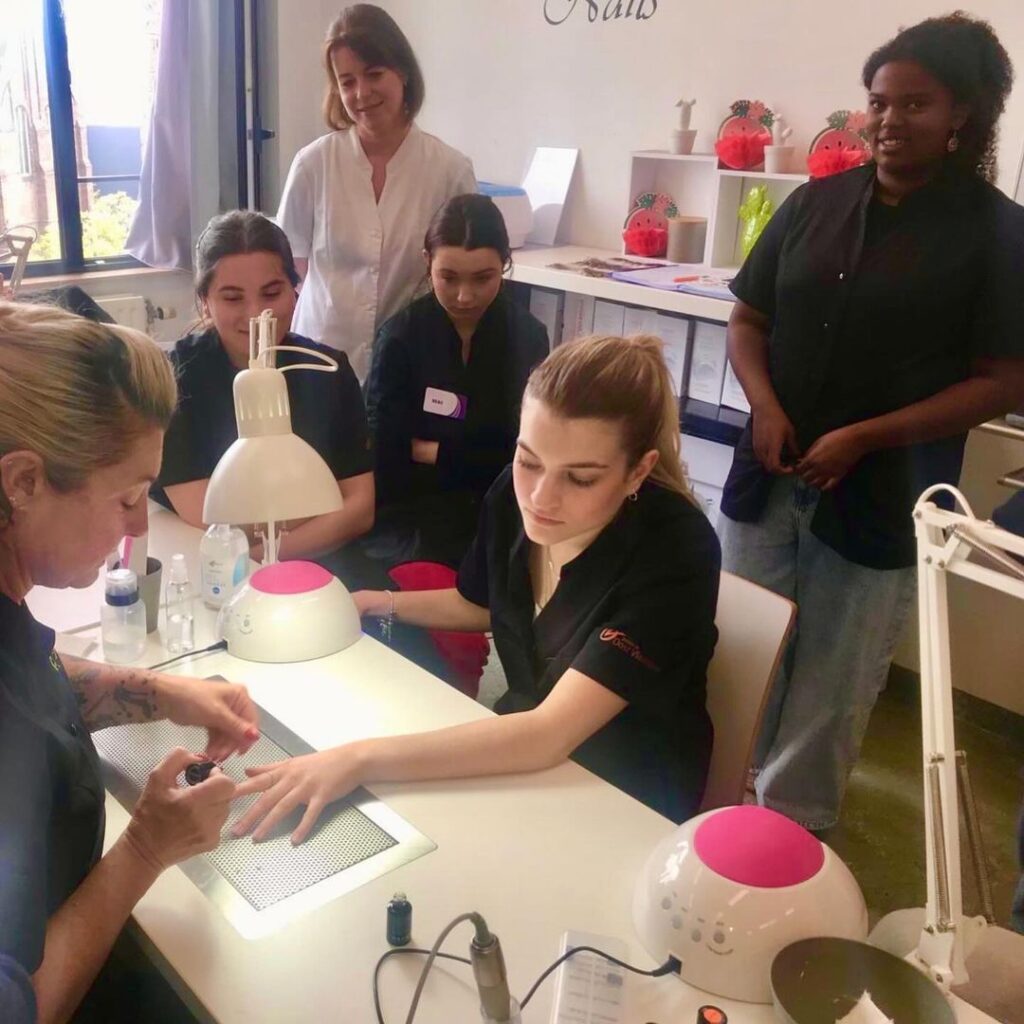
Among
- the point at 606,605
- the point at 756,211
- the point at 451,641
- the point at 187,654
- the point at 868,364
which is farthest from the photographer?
the point at 756,211

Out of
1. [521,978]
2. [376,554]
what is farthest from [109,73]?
[521,978]

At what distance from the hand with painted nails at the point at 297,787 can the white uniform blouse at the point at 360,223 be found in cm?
161

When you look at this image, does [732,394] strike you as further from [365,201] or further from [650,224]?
[365,201]

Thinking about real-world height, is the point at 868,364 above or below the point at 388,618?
above

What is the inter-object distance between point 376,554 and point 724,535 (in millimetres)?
725

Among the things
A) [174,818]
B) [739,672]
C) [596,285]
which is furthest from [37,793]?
[596,285]

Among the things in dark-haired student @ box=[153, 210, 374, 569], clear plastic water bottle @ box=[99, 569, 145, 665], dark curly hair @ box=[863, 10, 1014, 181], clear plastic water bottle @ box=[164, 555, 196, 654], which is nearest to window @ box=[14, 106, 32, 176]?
dark-haired student @ box=[153, 210, 374, 569]

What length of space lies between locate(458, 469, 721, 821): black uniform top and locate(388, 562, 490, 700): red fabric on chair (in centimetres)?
40

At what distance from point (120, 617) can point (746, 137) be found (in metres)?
2.13

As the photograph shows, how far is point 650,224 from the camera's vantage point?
303cm

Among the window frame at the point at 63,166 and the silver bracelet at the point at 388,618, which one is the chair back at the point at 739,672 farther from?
the window frame at the point at 63,166

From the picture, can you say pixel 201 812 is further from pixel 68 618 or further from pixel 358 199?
pixel 358 199

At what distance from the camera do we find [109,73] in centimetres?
357

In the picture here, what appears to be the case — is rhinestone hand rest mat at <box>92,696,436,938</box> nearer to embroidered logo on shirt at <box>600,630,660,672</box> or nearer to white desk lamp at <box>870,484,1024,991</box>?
embroidered logo on shirt at <box>600,630,660,672</box>
